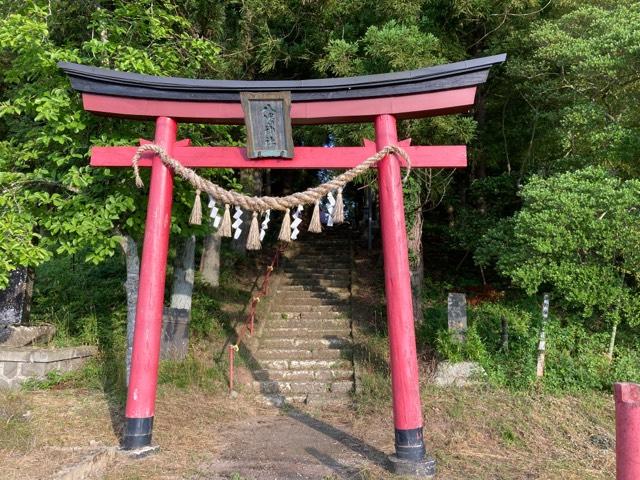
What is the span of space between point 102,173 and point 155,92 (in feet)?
4.65

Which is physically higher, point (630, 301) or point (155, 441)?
point (630, 301)

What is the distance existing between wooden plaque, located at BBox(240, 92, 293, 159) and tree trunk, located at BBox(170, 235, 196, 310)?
461cm

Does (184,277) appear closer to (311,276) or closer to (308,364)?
(308,364)

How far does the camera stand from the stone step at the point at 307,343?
31.9 ft

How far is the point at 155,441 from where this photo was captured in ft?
19.0

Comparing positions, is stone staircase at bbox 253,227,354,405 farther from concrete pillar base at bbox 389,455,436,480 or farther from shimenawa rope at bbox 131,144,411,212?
shimenawa rope at bbox 131,144,411,212

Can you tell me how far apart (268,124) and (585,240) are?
4.41m

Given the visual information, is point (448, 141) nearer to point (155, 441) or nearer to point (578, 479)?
point (578, 479)

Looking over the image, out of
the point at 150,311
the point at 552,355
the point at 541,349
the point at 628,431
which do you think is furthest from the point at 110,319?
the point at 628,431

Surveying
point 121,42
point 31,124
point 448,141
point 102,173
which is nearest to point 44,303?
point 31,124

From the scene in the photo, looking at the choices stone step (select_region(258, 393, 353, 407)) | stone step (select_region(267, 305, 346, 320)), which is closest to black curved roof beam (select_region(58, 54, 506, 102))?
stone step (select_region(258, 393, 353, 407))

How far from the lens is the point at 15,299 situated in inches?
367

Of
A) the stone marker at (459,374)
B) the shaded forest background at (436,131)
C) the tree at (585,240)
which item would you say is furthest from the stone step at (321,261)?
the tree at (585,240)

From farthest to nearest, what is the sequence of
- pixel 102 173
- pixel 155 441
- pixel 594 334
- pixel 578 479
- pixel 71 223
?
pixel 594 334 < pixel 102 173 < pixel 71 223 < pixel 155 441 < pixel 578 479
